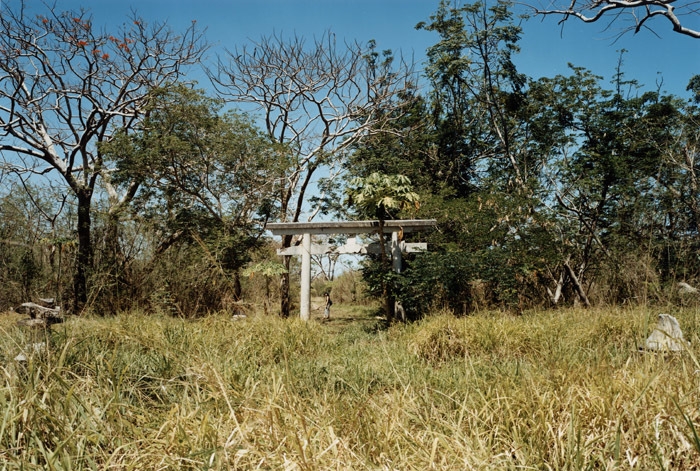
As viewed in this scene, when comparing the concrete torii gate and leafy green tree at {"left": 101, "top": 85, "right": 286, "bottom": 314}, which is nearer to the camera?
the concrete torii gate

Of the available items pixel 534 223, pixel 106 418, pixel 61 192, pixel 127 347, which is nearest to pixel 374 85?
pixel 534 223

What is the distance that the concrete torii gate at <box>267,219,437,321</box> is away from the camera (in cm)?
802

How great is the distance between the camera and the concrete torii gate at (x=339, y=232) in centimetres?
802

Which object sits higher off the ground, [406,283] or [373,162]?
[373,162]

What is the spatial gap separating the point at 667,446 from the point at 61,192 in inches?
490

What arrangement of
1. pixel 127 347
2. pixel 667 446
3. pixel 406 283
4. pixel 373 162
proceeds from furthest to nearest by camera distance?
pixel 373 162
pixel 406 283
pixel 127 347
pixel 667 446

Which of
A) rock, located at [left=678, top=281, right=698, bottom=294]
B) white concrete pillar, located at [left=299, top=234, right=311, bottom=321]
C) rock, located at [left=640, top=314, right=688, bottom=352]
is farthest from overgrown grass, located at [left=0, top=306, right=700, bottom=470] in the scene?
white concrete pillar, located at [left=299, top=234, right=311, bottom=321]

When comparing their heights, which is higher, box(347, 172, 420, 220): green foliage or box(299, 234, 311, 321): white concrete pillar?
box(347, 172, 420, 220): green foliage

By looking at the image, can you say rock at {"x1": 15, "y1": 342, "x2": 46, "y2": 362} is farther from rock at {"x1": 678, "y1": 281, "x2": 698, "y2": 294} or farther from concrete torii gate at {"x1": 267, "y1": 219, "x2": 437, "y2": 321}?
rock at {"x1": 678, "y1": 281, "x2": 698, "y2": 294}

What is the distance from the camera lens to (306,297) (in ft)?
27.6

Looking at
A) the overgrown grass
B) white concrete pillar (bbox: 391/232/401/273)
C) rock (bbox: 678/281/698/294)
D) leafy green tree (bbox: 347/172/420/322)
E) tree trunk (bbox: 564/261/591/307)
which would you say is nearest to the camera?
the overgrown grass

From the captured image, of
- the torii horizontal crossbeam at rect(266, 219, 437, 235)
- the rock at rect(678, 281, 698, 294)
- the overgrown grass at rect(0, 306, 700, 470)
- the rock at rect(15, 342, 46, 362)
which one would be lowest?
the overgrown grass at rect(0, 306, 700, 470)

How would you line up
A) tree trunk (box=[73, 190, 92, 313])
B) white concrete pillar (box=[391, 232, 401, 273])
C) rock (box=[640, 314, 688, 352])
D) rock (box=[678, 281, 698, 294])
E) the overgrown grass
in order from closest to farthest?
the overgrown grass
rock (box=[640, 314, 688, 352])
rock (box=[678, 281, 698, 294])
white concrete pillar (box=[391, 232, 401, 273])
tree trunk (box=[73, 190, 92, 313])

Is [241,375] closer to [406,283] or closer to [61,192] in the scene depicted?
[406,283]
